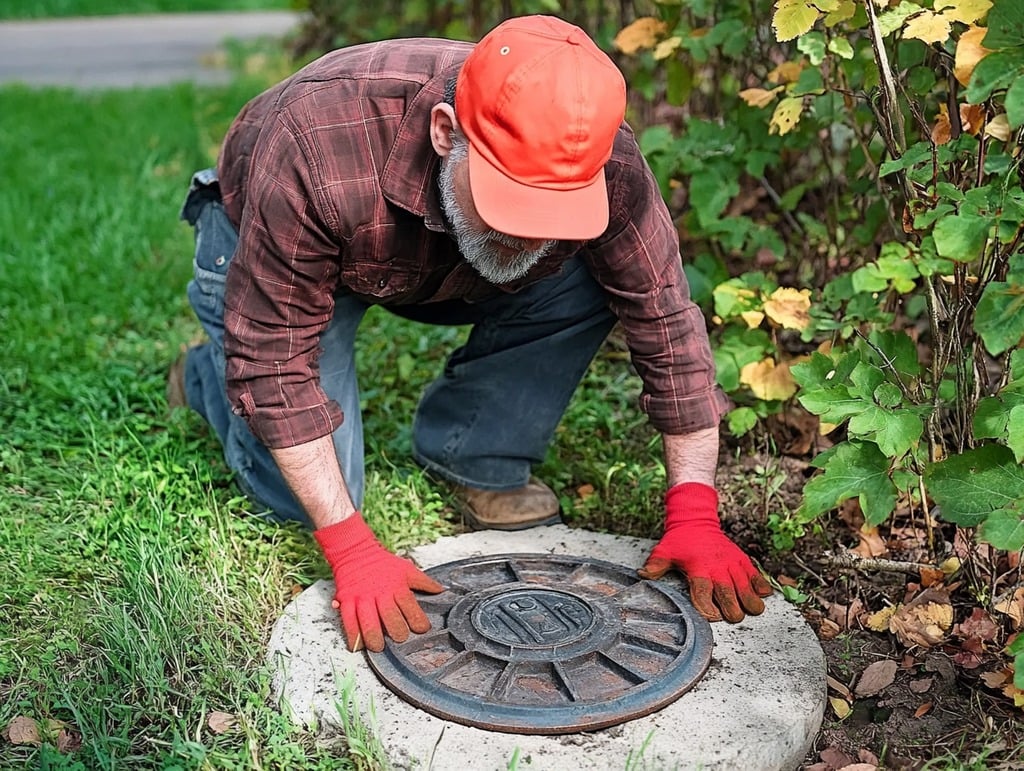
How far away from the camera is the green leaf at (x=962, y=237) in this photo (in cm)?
210

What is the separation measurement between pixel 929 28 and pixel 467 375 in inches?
58.6

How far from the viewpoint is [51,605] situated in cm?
273

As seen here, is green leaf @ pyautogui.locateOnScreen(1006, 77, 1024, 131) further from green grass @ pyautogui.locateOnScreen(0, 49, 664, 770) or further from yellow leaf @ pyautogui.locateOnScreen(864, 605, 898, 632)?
green grass @ pyautogui.locateOnScreen(0, 49, 664, 770)

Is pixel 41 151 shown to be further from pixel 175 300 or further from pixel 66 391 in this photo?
pixel 66 391

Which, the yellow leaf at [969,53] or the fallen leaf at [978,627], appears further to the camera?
the fallen leaf at [978,627]

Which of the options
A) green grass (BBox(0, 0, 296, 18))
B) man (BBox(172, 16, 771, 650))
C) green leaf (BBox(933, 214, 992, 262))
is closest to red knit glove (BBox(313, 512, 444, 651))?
man (BBox(172, 16, 771, 650))

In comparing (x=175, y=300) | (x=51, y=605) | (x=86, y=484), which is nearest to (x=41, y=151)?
(x=175, y=300)

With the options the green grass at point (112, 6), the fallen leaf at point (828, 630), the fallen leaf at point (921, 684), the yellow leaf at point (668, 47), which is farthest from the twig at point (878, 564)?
the green grass at point (112, 6)

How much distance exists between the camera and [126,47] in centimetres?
1147

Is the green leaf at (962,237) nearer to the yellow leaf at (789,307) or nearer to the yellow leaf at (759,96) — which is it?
A: the yellow leaf at (789,307)

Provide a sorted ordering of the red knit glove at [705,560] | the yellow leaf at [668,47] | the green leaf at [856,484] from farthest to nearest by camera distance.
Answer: the yellow leaf at [668,47] → the red knit glove at [705,560] → the green leaf at [856,484]

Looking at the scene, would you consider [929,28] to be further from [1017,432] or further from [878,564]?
[878,564]

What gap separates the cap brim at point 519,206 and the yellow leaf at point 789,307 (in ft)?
3.07

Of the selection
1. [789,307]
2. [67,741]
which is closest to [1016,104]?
[789,307]
